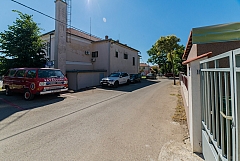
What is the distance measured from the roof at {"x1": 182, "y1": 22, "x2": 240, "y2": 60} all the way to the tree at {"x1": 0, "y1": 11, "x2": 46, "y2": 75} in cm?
1454

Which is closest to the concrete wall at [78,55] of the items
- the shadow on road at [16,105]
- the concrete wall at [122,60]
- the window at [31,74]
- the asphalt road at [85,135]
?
the concrete wall at [122,60]

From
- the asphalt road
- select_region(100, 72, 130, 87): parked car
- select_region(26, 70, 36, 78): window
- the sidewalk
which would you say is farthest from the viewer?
select_region(100, 72, 130, 87): parked car

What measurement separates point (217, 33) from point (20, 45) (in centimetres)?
1540

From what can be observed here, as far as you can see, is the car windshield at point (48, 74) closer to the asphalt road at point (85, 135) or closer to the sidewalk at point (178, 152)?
the asphalt road at point (85, 135)

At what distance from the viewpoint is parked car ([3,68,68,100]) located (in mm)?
7746

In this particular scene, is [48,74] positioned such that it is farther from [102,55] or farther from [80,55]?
[102,55]

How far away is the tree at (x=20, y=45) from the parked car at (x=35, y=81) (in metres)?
3.80

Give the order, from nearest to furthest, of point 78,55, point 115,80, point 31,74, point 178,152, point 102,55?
point 178,152, point 31,74, point 115,80, point 78,55, point 102,55

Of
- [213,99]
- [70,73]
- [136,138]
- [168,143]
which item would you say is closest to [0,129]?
[136,138]

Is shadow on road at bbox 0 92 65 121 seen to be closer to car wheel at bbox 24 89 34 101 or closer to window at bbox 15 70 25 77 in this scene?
car wheel at bbox 24 89 34 101

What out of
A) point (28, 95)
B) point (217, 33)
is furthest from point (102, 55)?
point (217, 33)

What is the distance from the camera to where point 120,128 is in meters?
4.07

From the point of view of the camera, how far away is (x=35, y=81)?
7.68 m

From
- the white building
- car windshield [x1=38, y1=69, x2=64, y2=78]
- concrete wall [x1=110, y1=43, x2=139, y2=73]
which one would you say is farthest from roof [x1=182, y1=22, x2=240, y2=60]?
concrete wall [x1=110, y1=43, x2=139, y2=73]
